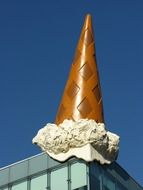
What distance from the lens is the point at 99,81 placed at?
33.2m

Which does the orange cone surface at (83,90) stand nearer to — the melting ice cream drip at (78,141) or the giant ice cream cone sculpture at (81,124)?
the giant ice cream cone sculpture at (81,124)

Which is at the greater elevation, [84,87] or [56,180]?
[84,87]

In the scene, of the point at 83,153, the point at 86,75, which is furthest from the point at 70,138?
the point at 86,75

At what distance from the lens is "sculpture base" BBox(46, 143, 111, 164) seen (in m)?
30.5

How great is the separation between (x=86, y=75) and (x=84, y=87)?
2.24ft

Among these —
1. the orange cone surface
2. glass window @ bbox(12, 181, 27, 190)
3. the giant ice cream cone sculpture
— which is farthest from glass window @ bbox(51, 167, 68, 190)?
the orange cone surface

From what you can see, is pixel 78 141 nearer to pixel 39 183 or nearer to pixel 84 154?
pixel 84 154

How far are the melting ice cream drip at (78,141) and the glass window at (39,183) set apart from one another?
130 cm

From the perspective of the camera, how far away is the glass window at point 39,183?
105ft

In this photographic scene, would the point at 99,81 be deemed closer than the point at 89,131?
No

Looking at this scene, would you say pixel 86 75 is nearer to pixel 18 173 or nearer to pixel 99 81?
pixel 99 81

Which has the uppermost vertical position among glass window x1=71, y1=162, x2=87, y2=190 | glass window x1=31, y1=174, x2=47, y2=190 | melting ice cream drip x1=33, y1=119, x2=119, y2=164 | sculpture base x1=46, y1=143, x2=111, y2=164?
melting ice cream drip x1=33, y1=119, x2=119, y2=164

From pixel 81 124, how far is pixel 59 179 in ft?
8.68

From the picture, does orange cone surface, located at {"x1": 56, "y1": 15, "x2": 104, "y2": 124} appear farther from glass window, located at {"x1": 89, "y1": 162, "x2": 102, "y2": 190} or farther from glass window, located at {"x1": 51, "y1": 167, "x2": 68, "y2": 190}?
glass window, located at {"x1": 51, "y1": 167, "x2": 68, "y2": 190}
